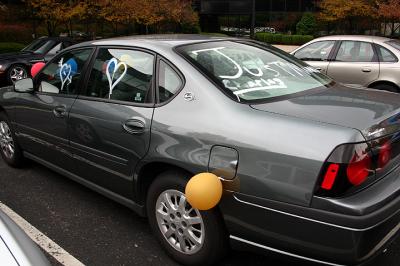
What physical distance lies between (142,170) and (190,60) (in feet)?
2.81

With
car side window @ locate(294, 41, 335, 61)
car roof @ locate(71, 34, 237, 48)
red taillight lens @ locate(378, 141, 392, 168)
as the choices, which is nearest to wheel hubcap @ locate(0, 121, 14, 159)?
car roof @ locate(71, 34, 237, 48)

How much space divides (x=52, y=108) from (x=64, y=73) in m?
0.35

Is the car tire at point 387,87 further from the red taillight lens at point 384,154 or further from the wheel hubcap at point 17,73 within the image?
the wheel hubcap at point 17,73

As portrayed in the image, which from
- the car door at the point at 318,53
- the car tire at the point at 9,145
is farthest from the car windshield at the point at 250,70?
the car door at the point at 318,53

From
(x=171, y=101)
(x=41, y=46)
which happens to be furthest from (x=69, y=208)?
(x=41, y=46)

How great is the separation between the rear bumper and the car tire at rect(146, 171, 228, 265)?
18 centimetres

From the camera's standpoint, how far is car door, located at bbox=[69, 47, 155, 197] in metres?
3.30

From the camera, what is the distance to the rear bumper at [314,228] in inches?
92.4

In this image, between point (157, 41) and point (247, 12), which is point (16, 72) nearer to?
point (157, 41)

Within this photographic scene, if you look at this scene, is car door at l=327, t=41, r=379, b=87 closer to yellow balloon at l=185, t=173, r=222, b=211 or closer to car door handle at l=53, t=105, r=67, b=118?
car door handle at l=53, t=105, r=67, b=118

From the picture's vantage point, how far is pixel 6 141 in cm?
525

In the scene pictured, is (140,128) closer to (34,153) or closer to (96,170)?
(96,170)

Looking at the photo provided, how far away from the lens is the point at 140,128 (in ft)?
10.6

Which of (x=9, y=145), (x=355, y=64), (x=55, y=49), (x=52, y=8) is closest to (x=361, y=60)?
(x=355, y=64)
